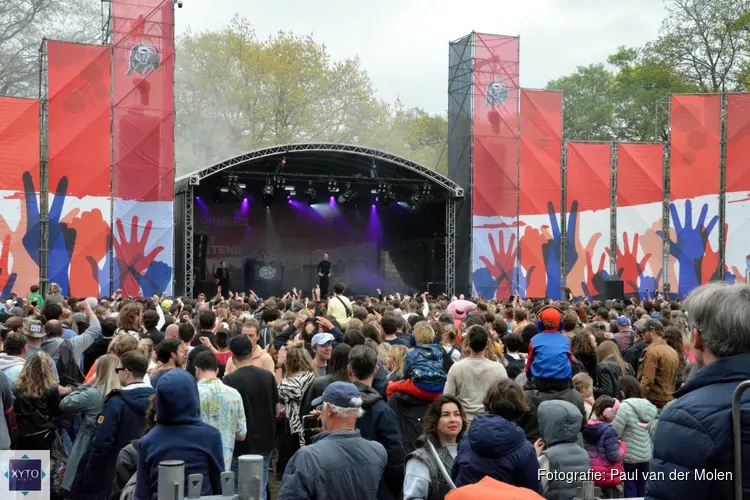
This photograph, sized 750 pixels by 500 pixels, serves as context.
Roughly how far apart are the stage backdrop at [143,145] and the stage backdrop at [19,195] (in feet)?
5.91

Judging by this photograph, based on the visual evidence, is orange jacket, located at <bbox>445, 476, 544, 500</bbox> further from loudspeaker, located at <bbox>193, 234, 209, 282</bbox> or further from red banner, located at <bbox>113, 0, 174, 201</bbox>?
loudspeaker, located at <bbox>193, 234, 209, 282</bbox>

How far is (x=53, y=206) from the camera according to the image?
18250mm

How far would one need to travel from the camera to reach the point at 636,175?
23719 mm

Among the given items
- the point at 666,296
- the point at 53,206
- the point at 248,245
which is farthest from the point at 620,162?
the point at 53,206

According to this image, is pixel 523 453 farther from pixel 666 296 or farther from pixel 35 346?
pixel 666 296

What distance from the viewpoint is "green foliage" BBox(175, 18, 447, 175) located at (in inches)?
1644

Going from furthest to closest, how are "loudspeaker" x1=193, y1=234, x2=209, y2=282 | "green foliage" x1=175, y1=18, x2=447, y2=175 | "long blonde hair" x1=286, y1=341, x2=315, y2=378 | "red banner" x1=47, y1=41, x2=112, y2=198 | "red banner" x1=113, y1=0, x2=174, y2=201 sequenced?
"green foliage" x1=175, y1=18, x2=447, y2=175, "loudspeaker" x1=193, y1=234, x2=209, y2=282, "red banner" x1=113, y1=0, x2=174, y2=201, "red banner" x1=47, y1=41, x2=112, y2=198, "long blonde hair" x1=286, y1=341, x2=315, y2=378

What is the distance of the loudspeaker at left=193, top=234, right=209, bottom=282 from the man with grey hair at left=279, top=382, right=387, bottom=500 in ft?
69.6

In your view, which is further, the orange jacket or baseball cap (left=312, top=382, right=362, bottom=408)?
baseball cap (left=312, top=382, right=362, bottom=408)

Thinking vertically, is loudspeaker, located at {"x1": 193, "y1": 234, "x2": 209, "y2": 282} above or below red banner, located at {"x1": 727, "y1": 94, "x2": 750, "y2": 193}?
below

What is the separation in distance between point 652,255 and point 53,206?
1636 cm

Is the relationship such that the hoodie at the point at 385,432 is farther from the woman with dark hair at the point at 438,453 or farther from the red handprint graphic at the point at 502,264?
the red handprint graphic at the point at 502,264

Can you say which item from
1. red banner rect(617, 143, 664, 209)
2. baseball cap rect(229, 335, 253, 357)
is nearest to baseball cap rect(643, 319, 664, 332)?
baseball cap rect(229, 335, 253, 357)

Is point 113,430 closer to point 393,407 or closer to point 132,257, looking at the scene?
point 393,407
